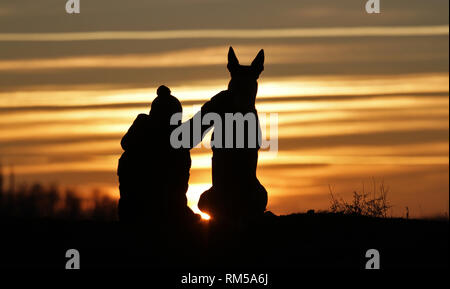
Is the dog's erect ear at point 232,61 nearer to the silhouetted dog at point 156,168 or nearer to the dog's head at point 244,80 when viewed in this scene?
the dog's head at point 244,80

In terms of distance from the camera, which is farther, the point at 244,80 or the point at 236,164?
the point at 236,164

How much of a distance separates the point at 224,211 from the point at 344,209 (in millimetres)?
3755

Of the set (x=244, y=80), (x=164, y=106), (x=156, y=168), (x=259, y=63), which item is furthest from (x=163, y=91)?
(x=259, y=63)

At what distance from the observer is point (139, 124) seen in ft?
83.8

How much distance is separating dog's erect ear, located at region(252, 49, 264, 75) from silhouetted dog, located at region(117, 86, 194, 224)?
6.59 feet

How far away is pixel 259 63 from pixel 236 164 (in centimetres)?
226

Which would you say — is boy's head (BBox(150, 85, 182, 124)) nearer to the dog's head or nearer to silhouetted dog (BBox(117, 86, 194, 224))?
silhouetted dog (BBox(117, 86, 194, 224))

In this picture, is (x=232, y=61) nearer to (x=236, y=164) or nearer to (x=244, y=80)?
(x=244, y=80)

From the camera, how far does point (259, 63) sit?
2472 cm
